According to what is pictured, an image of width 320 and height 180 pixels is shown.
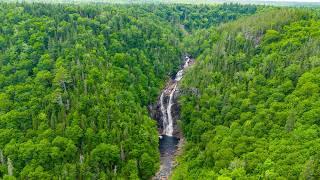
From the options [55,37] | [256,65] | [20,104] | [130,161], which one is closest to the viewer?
[130,161]

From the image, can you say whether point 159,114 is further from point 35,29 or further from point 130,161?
point 35,29

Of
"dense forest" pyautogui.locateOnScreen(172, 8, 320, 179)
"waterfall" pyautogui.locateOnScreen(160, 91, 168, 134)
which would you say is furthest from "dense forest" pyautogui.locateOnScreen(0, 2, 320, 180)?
"waterfall" pyautogui.locateOnScreen(160, 91, 168, 134)

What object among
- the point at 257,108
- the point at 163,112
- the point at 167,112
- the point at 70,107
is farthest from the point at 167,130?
the point at 70,107

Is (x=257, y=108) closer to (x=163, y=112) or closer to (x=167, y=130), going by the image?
(x=167, y=130)

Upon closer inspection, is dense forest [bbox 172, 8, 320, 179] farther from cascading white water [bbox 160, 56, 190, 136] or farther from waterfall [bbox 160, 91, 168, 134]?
waterfall [bbox 160, 91, 168, 134]

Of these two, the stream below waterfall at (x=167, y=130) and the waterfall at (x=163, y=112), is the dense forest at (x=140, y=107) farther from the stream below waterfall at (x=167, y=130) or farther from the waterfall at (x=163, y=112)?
the stream below waterfall at (x=167, y=130)

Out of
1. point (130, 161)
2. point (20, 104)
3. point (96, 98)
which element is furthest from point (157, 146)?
point (20, 104)

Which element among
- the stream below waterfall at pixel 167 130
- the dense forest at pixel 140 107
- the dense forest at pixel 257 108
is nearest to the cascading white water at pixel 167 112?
the stream below waterfall at pixel 167 130
